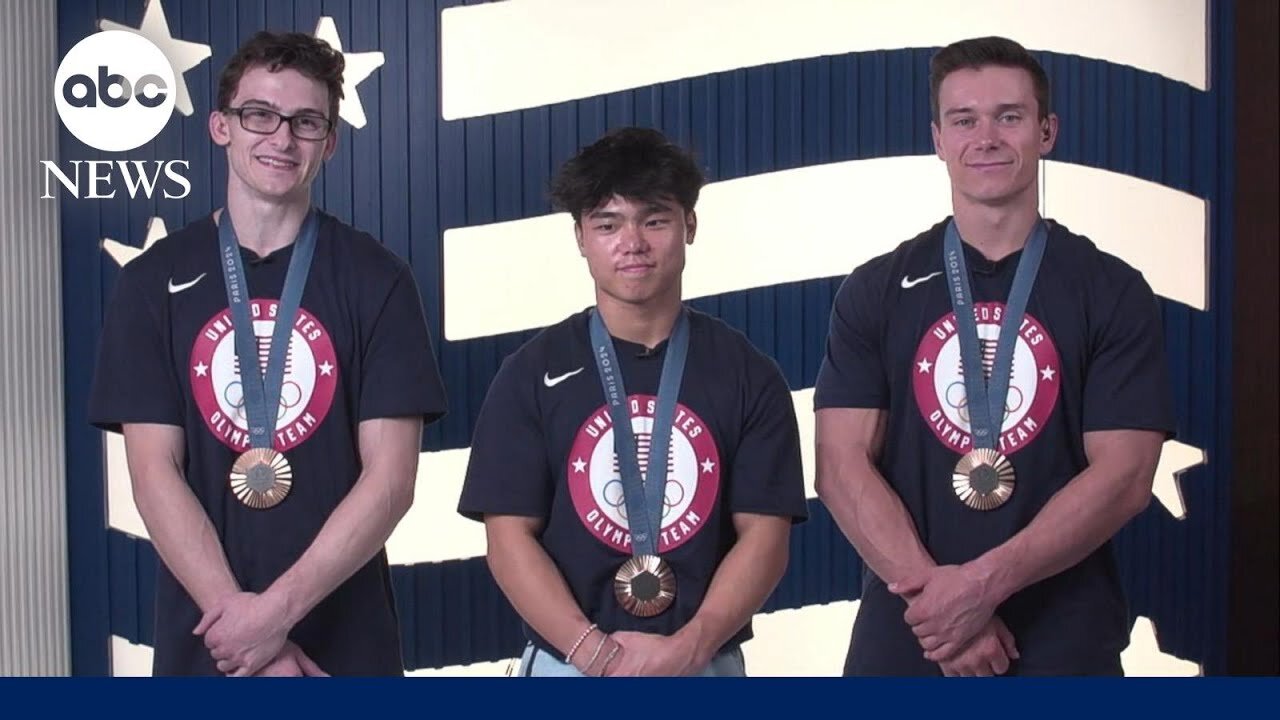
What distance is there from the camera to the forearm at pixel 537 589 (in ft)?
9.73

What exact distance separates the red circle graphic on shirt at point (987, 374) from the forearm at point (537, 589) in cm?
83

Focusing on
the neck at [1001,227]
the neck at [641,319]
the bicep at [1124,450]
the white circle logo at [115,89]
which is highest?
the white circle logo at [115,89]

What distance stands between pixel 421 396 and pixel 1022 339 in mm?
1236

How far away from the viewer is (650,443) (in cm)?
311

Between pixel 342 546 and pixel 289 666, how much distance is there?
0.88 feet

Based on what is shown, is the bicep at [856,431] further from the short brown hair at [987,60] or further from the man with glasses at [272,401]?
the man with glasses at [272,401]

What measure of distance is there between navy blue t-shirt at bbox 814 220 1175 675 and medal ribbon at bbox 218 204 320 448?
44.2 inches

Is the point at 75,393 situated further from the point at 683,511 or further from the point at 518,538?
the point at 683,511

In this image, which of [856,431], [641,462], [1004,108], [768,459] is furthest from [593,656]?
[1004,108]

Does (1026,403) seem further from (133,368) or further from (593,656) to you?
(133,368)

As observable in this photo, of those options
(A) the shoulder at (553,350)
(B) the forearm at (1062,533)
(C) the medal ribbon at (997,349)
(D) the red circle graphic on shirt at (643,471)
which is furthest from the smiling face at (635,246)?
(B) the forearm at (1062,533)

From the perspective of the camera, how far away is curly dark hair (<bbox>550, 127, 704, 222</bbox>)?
3.09 metres

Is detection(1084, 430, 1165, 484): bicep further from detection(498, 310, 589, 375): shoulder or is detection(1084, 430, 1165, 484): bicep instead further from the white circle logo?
the white circle logo

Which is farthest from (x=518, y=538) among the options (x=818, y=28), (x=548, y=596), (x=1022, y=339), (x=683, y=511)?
(x=818, y=28)
